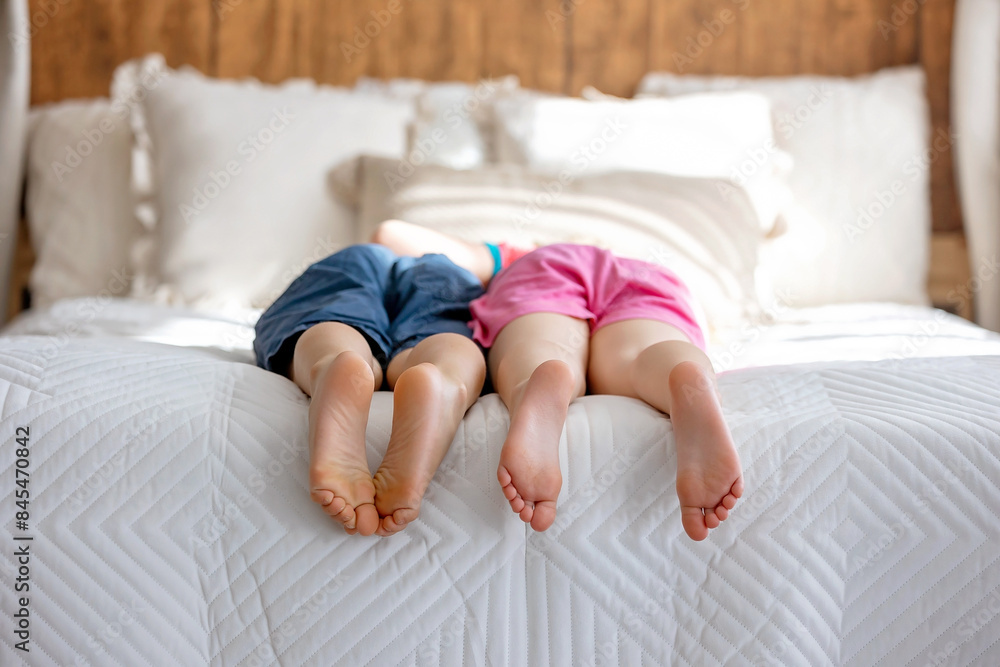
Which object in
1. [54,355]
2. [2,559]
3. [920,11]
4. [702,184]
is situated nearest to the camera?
[2,559]

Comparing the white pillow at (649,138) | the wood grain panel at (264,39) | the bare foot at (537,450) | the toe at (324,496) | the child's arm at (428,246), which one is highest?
the wood grain panel at (264,39)

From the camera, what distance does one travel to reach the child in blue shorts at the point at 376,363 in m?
0.75

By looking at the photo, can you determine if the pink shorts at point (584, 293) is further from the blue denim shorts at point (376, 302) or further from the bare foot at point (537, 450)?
the bare foot at point (537, 450)

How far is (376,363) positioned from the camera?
101 centimetres

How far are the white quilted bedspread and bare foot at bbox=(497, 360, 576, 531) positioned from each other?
0.04 m

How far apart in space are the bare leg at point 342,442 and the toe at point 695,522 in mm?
287

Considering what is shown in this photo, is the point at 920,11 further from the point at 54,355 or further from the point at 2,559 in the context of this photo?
the point at 2,559

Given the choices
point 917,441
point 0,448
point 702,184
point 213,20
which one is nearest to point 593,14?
point 702,184

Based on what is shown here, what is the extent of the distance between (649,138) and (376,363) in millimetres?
1023

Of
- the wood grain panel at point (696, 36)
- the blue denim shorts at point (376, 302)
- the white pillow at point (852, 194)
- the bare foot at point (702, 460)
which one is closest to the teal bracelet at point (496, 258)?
the blue denim shorts at point (376, 302)

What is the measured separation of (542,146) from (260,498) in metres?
1.21

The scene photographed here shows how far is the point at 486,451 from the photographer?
817 mm

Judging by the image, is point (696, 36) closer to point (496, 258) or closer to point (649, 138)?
point (649, 138)

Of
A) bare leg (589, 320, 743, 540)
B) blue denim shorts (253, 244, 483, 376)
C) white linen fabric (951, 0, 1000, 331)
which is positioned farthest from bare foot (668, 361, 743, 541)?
white linen fabric (951, 0, 1000, 331)
